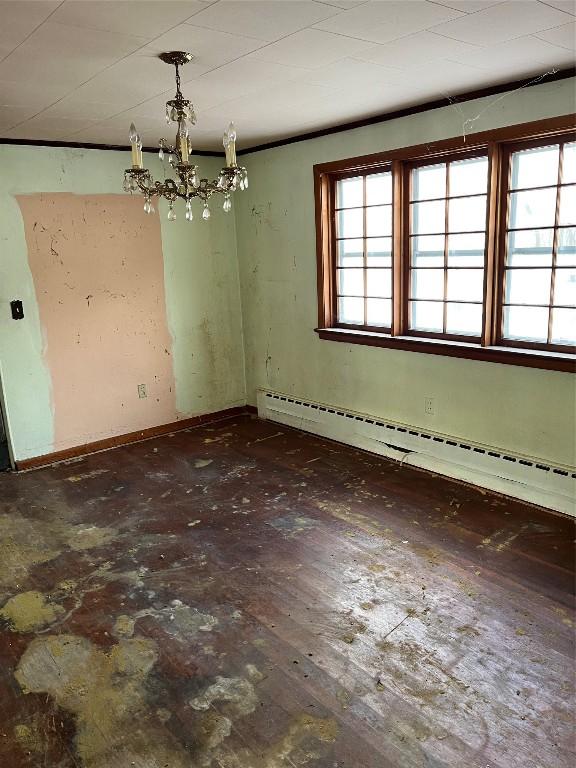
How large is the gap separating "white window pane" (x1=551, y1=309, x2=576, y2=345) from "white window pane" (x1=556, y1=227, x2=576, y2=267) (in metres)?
0.29

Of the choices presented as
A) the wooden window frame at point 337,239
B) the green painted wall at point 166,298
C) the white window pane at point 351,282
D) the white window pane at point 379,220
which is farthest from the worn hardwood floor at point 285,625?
the white window pane at point 379,220

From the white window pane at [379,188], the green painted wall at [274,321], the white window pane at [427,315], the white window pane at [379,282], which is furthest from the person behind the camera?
the white window pane at [379,282]

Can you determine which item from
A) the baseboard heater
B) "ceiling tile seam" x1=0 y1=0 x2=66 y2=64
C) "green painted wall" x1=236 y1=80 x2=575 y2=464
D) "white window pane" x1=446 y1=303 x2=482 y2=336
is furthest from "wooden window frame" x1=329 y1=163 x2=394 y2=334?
"ceiling tile seam" x1=0 y1=0 x2=66 y2=64

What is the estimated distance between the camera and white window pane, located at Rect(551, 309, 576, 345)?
3461 mm

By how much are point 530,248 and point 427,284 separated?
0.83m

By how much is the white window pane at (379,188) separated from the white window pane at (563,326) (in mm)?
1583

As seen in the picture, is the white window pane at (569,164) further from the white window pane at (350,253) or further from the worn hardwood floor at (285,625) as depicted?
the worn hardwood floor at (285,625)

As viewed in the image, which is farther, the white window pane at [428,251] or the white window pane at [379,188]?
the white window pane at [379,188]

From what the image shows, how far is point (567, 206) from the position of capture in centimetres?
337

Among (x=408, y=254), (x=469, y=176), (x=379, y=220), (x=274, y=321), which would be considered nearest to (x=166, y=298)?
(x=274, y=321)

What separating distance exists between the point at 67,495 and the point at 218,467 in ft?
3.83

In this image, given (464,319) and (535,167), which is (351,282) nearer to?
(464,319)

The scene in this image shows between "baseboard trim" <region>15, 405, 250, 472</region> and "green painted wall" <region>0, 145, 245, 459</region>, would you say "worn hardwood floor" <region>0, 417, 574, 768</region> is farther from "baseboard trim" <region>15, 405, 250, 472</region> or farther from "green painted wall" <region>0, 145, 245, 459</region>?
"green painted wall" <region>0, 145, 245, 459</region>

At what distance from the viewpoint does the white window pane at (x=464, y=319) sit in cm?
396
